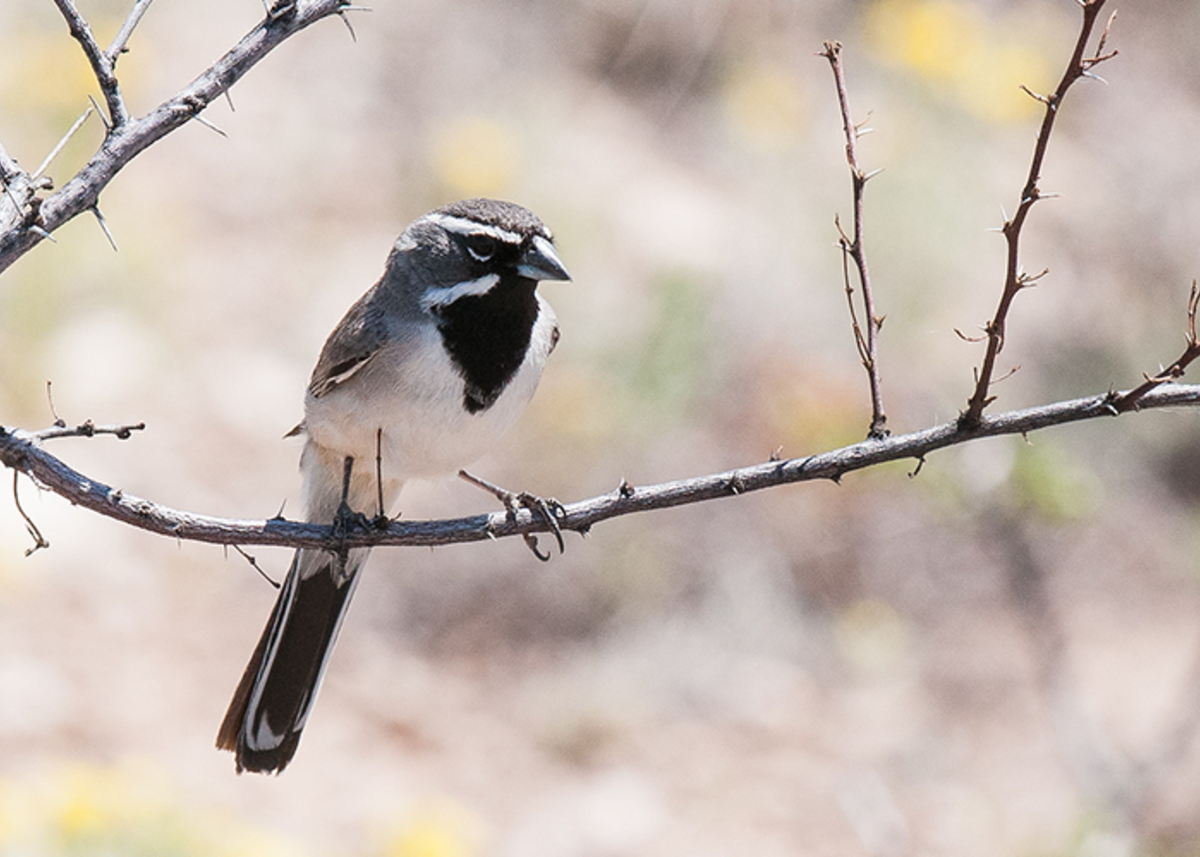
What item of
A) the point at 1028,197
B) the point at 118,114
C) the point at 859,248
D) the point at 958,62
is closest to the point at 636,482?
the point at 958,62

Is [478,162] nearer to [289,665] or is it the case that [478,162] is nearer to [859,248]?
[289,665]

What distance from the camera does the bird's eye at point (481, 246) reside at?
12.2 ft

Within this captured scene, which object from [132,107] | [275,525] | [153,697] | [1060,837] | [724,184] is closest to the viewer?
[275,525]

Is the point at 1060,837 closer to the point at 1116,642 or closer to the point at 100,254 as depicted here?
the point at 1116,642

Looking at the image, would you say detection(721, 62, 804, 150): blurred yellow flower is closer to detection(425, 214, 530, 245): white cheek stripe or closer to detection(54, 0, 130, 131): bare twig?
detection(425, 214, 530, 245): white cheek stripe

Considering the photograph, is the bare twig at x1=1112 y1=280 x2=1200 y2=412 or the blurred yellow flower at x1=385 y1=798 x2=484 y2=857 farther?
the blurred yellow flower at x1=385 y1=798 x2=484 y2=857

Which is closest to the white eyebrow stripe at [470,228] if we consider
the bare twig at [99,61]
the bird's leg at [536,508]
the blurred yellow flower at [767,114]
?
the bird's leg at [536,508]

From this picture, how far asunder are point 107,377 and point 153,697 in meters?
2.31

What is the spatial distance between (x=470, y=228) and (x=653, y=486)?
135cm

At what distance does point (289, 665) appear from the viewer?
13.5ft

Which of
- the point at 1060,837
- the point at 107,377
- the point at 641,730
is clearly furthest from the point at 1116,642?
the point at 107,377

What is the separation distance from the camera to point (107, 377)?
799 cm

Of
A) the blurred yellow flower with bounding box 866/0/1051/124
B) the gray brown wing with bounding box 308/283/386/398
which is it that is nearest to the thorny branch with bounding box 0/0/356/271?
the gray brown wing with bounding box 308/283/386/398

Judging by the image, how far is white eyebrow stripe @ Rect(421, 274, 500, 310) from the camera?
3797 mm
